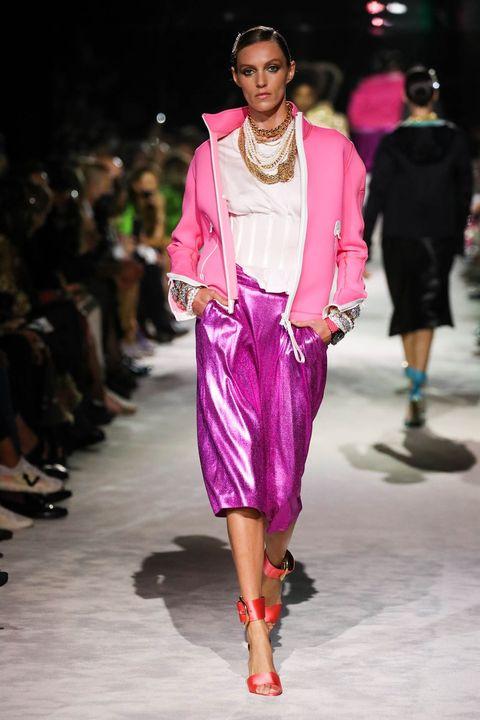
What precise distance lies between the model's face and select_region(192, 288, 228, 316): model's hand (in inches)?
17.1

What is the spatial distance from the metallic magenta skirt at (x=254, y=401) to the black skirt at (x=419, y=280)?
3.19 m

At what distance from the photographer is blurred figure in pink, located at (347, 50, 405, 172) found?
1380 cm

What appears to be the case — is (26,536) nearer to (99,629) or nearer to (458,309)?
(99,629)

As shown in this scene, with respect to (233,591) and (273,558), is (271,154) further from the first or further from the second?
(233,591)

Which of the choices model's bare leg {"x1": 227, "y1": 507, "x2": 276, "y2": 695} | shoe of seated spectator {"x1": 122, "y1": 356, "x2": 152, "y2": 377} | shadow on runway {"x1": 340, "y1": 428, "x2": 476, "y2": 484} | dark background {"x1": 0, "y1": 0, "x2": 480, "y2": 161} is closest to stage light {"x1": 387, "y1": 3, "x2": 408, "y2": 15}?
dark background {"x1": 0, "y1": 0, "x2": 480, "y2": 161}

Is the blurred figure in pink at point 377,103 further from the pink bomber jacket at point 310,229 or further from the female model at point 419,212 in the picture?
the pink bomber jacket at point 310,229

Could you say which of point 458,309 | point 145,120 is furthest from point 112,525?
point 145,120

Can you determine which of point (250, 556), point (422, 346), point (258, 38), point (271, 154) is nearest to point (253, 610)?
point (250, 556)

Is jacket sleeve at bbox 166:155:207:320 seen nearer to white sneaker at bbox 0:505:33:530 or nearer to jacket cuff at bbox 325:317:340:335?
jacket cuff at bbox 325:317:340:335

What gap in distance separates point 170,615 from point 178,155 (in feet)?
22.4

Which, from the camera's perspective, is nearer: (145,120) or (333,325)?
(333,325)

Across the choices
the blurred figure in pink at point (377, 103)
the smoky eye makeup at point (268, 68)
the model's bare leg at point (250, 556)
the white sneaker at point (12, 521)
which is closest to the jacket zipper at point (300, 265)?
the smoky eye makeup at point (268, 68)

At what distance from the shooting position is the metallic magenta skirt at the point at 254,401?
3.51 metres

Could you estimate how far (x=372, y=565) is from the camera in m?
4.46
